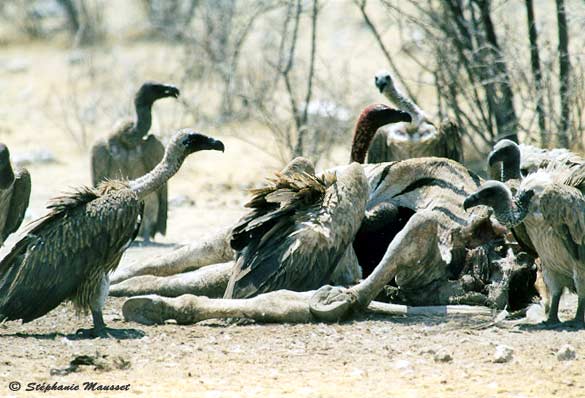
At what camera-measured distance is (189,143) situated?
7.93m

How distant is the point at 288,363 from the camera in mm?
6367

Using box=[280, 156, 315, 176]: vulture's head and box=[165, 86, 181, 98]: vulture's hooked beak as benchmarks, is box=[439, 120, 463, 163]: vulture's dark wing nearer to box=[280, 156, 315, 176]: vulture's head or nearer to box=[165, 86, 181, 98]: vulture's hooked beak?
box=[280, 156, 315, 176]: vulture's head

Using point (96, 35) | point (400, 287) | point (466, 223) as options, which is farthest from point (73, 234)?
point (96, 35)

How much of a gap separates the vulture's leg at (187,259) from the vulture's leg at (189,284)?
0.36m

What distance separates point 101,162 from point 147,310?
5.97 metres

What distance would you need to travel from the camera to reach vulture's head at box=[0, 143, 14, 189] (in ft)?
29.7

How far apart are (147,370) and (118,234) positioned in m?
1.19

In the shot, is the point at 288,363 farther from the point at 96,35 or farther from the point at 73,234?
the point at 96,35

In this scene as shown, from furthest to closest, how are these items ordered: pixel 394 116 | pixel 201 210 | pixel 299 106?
1. pixel 299 106
2. pixel 201 210
3. pixel 394 116

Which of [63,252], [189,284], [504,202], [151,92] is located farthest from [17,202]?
[504,202]

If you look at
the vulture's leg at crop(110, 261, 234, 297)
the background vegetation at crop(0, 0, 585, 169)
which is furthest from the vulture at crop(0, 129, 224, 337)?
the background vegetation at crop(0, 0, 585, 169)

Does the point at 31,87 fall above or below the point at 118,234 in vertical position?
above

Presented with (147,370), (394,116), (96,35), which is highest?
(96,35)

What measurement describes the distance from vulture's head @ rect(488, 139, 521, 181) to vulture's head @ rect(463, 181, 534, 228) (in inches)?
30.9
